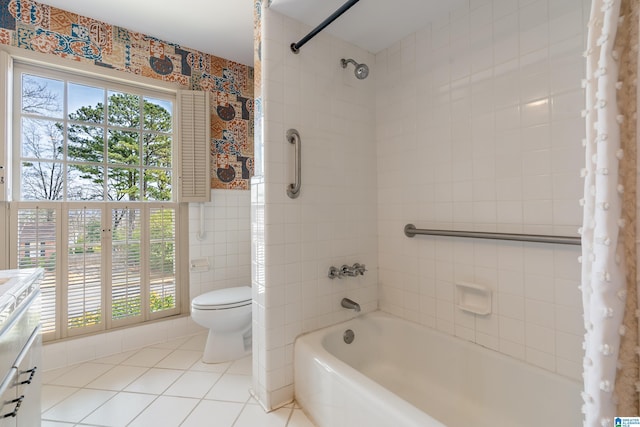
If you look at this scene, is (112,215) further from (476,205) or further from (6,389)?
(476,205)

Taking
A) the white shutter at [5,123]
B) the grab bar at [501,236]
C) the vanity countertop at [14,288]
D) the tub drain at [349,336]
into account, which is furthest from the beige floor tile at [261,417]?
the white shutter at [5,123]

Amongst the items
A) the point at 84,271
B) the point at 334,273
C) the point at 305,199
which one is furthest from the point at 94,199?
the point at 334,273

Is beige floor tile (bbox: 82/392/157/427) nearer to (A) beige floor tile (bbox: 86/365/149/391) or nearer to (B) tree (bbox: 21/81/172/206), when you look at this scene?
(A) beige floor tile (bbox: 86/365/149/391)

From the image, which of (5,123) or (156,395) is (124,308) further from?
(5,123)

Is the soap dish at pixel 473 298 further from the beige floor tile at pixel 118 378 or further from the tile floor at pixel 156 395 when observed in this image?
the beige floor tile at pixel 118 378

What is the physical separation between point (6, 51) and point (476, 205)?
300 centimetres

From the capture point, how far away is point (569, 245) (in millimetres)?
1154

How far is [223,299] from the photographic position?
1999mm

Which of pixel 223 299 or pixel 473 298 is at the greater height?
pixel 473 298

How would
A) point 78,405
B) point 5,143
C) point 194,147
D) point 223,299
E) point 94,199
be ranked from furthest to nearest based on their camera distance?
point 194,147 → point 94,199 → point 223,299 → point 5,143 → point 78,405

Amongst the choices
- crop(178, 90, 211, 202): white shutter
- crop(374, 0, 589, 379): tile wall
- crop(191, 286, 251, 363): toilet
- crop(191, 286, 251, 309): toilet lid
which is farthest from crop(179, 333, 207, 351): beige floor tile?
crop(374, 0, 589, 379): tile wall

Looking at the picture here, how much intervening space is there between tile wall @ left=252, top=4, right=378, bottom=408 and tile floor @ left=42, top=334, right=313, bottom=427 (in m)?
A: 0.16

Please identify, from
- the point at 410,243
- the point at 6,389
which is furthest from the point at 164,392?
the point at 410,243

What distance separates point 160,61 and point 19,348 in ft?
7.28
